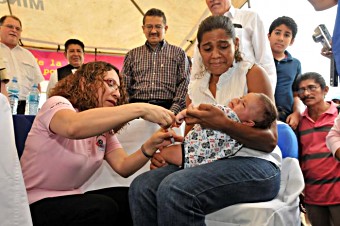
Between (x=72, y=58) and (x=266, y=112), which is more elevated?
(x=72, y=58)

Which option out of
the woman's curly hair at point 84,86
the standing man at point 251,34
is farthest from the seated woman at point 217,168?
the standing man at point 251,34

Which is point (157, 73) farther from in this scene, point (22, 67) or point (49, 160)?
point (49, 160)

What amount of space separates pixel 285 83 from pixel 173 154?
1.41 m

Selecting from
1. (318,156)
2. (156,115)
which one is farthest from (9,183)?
(318,156)

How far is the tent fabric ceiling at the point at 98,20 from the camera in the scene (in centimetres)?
499

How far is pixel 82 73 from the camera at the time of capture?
155 centimetres

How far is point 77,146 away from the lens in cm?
144

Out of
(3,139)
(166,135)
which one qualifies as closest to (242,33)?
(166,135)

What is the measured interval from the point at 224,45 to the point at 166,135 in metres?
0.49

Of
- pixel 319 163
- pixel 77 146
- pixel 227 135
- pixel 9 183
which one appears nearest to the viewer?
pixel 9 183

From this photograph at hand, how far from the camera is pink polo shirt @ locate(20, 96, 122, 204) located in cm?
134

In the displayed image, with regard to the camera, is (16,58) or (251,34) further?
(16,58)

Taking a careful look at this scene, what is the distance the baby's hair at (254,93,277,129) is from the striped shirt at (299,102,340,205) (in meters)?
1.06

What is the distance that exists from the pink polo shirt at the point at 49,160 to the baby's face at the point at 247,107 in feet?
2.21
